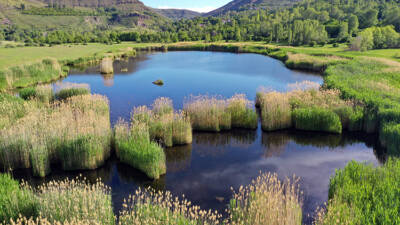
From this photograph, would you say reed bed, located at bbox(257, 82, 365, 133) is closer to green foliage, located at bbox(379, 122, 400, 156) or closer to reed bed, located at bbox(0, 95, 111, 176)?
green foliage, located at bbox(379, 122, 400, 156)

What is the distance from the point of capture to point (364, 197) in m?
8.73

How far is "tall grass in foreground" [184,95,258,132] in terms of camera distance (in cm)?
1903

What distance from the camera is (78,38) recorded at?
104125 millimetres

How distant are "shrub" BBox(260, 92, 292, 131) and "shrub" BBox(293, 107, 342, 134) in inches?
26.0

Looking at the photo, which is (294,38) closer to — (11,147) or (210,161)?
(210,161)

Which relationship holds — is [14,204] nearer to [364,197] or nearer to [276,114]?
[364,197]

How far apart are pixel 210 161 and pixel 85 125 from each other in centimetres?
707

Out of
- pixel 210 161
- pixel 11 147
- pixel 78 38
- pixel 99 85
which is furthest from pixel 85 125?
pixel 78 38

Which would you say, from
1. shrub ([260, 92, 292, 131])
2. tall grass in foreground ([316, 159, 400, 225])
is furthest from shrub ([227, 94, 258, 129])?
tall grass in foreground ([316, 159, 400, 225])

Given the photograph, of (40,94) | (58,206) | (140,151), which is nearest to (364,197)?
(58,206)

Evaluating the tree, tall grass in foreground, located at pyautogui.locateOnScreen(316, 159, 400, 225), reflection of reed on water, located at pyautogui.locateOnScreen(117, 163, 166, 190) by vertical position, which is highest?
the tree

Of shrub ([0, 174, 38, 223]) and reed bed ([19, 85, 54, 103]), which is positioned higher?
reed bed ([19, 85, 54, 103])

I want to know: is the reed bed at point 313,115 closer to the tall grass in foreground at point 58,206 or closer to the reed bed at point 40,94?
the tall grass in foreground at point 58,206

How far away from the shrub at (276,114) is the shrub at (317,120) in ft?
2.16
